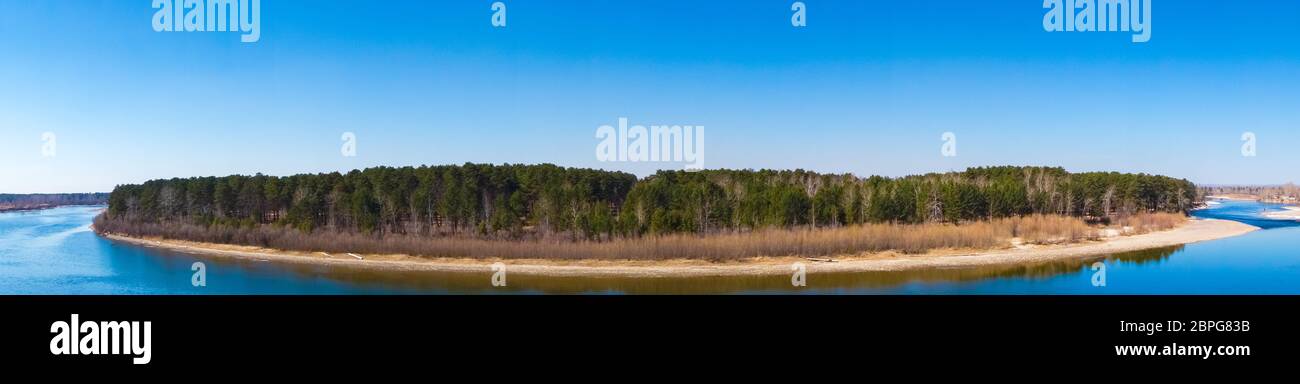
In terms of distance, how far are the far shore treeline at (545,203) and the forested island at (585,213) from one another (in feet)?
0.16

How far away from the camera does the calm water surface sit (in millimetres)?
11734

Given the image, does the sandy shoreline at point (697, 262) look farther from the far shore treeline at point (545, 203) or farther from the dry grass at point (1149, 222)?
the dry grass at point (1149, 222)

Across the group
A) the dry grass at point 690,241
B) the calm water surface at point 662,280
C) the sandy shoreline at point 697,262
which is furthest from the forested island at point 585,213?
the calm water surface at point 662,280

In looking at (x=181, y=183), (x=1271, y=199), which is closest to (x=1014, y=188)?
(x=181, y=183)

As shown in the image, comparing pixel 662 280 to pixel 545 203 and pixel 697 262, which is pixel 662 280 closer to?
pixel 697 262

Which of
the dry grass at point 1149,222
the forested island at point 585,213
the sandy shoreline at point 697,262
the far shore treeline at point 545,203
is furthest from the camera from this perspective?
the dry grass at point 1149,222

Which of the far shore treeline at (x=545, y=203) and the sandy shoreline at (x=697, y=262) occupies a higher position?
the far shore treeline at (x=545, y=203)

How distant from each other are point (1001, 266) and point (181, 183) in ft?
87.4

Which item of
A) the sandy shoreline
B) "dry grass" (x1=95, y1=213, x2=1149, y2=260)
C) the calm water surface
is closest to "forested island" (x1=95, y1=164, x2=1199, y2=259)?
"dry grass" (x1=95, y1=213, x2=1149, y2=260)

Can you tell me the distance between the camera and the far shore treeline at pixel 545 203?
17.5m

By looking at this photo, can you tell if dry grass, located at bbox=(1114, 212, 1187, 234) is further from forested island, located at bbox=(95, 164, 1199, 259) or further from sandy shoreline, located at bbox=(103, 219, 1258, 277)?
sandy shoreline, located at bbox=(103, 219, 1258, 277)

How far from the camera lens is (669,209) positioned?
17828 mm

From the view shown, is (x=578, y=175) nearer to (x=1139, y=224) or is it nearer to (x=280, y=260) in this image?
(x=280, y=260)

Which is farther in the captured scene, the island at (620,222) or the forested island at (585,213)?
the forested island at (585,213)
